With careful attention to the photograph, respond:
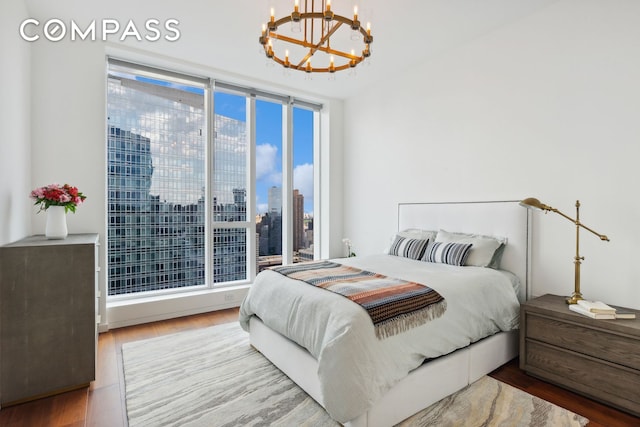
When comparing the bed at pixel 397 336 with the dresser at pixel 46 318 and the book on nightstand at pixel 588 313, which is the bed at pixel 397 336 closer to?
the book on nightstand at pixel 588 313

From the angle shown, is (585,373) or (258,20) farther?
(258,20)

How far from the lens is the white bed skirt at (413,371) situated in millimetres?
1744

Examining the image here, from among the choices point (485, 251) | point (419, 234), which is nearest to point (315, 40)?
point (419, 234)

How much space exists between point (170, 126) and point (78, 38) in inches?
44.1

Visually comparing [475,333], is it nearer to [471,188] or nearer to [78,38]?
[471,188]

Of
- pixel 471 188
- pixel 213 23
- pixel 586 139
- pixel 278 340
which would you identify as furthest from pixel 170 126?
pixel 586 139

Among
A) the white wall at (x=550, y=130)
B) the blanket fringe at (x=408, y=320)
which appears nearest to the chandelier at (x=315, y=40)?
the white wall at (x=550, y=130)

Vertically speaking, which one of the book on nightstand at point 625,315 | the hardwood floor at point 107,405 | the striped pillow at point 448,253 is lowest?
the hardwood floor at point 107,405

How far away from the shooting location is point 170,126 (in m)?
3.82

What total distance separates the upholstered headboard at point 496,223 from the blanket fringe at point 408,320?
1.19 m

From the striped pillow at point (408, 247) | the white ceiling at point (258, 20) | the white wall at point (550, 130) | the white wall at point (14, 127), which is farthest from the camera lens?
the striped pillow at point (408, 247)

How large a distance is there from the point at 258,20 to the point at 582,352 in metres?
3.49

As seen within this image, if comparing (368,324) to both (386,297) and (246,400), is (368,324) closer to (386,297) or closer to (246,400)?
(386,297)

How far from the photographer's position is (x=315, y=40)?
321cm
